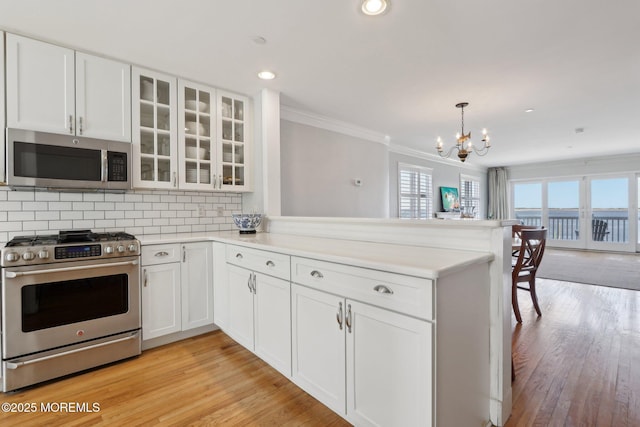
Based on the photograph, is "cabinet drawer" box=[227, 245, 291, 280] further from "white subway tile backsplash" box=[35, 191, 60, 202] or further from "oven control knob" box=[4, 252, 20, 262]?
"white subway tile backsplash" box=[35, 191, 60, 202]

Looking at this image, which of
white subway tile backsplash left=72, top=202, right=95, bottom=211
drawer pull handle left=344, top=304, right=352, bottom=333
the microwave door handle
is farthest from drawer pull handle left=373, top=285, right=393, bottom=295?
white subway tile backsplash left=72, top=202, right=95, bottom=211

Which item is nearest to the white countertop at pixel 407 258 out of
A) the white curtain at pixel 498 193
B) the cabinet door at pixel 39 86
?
the cabinet door at pixel 39 86

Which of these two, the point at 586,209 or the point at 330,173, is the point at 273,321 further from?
the point at 586,209

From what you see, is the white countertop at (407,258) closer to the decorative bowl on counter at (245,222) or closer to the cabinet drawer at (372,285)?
the cabinet drawer at (372,285)

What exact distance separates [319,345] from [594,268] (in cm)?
624

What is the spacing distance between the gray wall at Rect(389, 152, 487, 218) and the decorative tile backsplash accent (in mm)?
3374

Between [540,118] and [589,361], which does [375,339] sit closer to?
[589,361]

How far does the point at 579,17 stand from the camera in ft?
6.64

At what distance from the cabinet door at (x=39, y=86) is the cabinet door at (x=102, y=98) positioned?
55mm

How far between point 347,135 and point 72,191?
340 centimetres

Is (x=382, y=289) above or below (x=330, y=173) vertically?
below

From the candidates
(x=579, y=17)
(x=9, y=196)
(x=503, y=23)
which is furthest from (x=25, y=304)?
(x=579, y=17)

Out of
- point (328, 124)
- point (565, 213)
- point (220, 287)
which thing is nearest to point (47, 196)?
point (220, 287)

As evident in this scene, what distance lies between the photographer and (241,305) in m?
2.38
